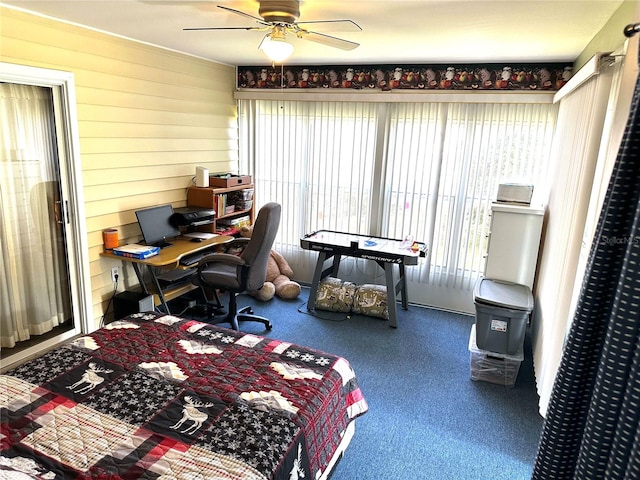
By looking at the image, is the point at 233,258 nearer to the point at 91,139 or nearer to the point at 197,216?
the point at 197,216

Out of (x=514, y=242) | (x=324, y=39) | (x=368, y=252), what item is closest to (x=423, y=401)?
(x=368, y=252)

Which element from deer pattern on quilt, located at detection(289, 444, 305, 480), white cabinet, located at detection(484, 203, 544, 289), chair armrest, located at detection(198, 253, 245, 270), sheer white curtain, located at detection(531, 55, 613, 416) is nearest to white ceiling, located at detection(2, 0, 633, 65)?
sheer white curtain, located at detection(531, 55, 613, 416)

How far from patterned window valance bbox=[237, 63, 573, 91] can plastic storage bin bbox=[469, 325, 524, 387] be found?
239 centimetres

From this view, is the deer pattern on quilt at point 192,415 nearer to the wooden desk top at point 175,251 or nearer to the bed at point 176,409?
the bed at point 176,409

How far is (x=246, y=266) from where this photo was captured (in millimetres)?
3426

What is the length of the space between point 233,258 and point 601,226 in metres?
2.77

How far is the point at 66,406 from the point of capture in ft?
5.67

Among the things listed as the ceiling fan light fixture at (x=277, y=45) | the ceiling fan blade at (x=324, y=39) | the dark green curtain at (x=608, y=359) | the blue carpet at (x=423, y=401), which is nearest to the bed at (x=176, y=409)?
the blue carpet at (x=423, y=401)

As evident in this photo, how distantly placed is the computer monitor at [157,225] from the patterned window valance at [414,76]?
1869 mm

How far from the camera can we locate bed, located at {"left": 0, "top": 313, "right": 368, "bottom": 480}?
147 centimetres

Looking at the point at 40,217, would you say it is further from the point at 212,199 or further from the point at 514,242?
the point at 514,242

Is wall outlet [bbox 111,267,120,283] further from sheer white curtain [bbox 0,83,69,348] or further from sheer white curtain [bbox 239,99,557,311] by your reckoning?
sheer white curtain [bbox 239,99,557,311]

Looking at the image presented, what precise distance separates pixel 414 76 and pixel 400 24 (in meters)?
1.57

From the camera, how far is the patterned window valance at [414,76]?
3734 mm
